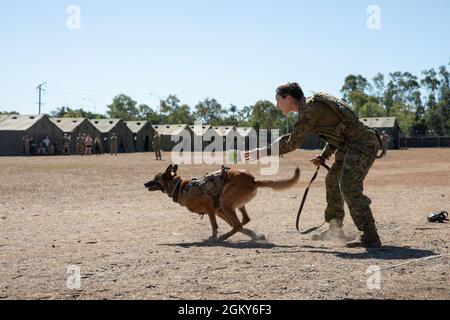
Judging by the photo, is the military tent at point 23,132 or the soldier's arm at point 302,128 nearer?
the soldier's arm at point 302,128

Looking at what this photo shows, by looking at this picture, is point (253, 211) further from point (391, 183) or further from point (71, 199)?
point (391, 183)

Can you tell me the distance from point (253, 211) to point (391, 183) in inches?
368

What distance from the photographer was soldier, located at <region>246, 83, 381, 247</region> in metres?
7.64

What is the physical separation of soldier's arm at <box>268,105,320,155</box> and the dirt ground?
4.27 ft

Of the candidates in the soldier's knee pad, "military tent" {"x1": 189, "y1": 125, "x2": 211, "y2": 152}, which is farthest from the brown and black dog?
"military tent" {"x1": 189, "y1": 125, "x2": 211, "y2": 152}

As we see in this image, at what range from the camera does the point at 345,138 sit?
7910 millimetres

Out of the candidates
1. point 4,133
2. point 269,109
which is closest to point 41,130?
point 4,133

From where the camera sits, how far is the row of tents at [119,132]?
196 feet

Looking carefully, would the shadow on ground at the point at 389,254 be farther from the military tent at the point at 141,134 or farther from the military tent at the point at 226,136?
the military tent at the point at 141,134

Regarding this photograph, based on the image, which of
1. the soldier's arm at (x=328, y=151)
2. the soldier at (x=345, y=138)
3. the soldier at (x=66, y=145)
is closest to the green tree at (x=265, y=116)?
the soldier at (x=66, y=145)

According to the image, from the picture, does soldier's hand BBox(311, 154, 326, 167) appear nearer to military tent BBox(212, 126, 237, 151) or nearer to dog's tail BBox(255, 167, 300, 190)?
dog's tail BBox(255, 167, 300, 190)

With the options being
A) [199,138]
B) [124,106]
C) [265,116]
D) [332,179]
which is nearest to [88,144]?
[199,138]

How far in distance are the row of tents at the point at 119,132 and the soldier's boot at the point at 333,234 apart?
5342 cm
